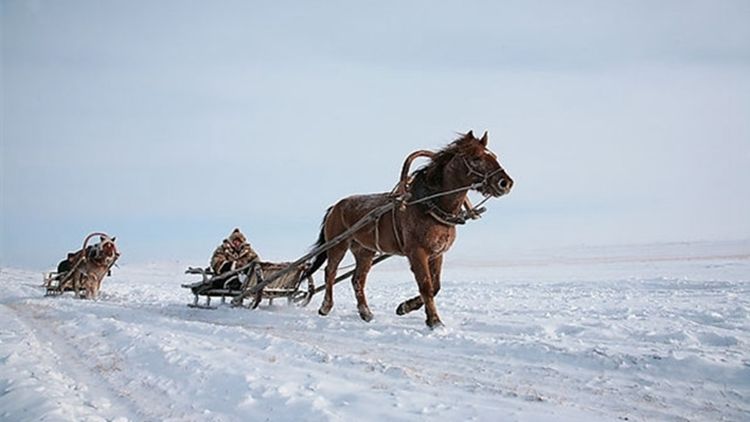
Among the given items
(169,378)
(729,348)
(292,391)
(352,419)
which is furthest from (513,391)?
(169,378)

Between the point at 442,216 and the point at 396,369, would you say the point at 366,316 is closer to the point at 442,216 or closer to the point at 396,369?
the point at 442,216

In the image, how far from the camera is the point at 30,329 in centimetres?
909

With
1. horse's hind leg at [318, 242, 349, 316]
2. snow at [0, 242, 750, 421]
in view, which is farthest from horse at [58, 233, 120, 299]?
horse's hind leg at [318, 242, 349, 316]

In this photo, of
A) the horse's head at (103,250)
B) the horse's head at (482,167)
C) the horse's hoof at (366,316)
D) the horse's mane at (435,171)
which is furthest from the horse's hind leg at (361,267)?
the horse's head at (103,250)

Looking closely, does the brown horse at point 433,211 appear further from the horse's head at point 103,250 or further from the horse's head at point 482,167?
the horse's head at point 103,250

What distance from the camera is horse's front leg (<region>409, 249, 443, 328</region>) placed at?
23.7 ft

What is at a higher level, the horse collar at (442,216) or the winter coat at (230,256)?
the horse collar at (442,216)

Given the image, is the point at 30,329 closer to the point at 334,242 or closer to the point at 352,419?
the point at 334,242

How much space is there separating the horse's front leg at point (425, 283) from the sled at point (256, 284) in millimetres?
3765

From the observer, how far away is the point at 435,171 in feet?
25.7

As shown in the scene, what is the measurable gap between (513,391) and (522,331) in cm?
254

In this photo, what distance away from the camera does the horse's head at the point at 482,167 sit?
270 inches

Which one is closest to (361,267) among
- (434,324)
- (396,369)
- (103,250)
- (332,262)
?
(332,262)

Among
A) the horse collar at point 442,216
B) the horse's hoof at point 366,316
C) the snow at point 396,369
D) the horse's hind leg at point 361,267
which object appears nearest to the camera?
the snow at point 396,369
